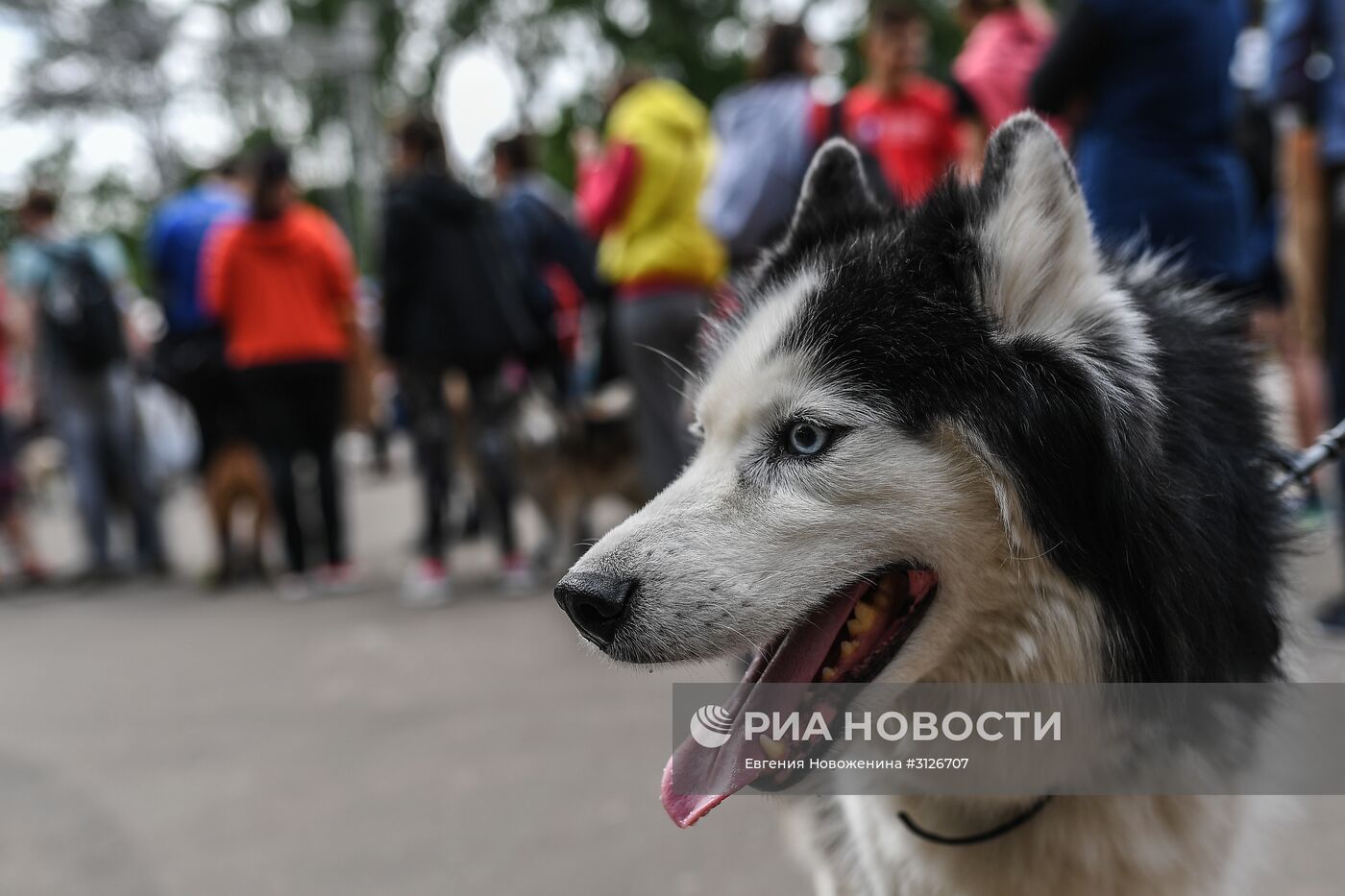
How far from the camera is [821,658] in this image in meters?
1.49

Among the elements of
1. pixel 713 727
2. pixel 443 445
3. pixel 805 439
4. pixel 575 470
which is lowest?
pixel 575 470

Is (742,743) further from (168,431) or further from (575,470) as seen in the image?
(168,431)

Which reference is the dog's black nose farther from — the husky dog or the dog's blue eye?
the dog's blue eye

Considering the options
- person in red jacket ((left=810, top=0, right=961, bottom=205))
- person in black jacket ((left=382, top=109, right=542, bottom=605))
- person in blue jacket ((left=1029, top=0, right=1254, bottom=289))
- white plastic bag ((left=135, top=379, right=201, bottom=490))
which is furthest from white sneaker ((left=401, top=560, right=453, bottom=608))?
white plastic bag ((left=135, top=379, right=201, bottom=490))

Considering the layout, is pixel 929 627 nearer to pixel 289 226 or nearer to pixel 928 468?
pixel 928 468

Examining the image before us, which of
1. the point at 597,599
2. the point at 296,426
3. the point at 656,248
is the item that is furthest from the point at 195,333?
the point at 597,599

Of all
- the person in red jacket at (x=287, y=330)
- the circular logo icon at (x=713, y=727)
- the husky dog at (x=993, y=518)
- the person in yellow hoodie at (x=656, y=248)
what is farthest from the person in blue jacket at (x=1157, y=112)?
the person in red jacket at (x=287, y=330)

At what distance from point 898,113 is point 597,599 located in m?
3.41

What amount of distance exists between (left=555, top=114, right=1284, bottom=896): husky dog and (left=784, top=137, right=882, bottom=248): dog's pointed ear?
0.25m

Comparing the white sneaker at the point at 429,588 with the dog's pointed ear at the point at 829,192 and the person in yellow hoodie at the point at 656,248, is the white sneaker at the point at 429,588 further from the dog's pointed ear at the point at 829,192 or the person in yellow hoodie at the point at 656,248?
the dog's pointed ear at the point at 829,192

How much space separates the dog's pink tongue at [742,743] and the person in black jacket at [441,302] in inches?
164

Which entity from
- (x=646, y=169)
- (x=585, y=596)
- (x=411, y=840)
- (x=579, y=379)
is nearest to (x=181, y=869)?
(x=411, y=840)

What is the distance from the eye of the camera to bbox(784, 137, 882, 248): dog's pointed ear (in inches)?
71.5

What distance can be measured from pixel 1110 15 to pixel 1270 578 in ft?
5.61
